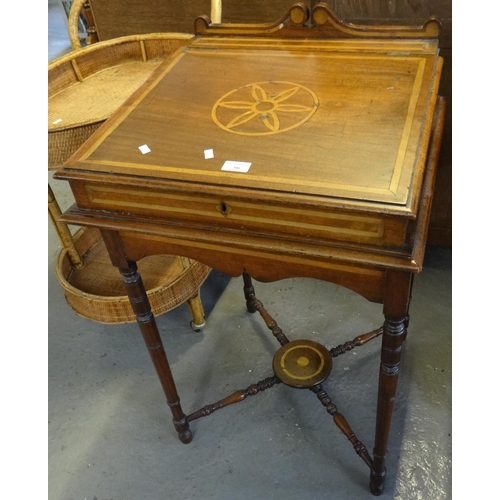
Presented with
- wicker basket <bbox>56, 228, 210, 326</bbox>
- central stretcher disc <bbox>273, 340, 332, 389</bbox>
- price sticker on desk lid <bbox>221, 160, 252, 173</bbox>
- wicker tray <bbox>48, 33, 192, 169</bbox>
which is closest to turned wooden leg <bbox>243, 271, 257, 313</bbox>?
wicker basket <bbox>56, 228, 210, 326</bbox>

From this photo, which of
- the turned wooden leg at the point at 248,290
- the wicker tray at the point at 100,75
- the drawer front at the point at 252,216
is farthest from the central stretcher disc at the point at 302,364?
the wicker tray at the point at 100,75

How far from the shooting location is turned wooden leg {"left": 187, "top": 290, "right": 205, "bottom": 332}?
1990 millimetres

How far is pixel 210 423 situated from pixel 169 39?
4.90 ft

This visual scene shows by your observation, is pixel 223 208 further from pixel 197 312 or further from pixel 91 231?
pixel 91 231

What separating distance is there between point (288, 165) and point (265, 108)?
0.81 feet

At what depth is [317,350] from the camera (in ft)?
5.82

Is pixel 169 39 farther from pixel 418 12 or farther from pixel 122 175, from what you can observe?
pixel 122 175

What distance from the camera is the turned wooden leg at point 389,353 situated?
974mm

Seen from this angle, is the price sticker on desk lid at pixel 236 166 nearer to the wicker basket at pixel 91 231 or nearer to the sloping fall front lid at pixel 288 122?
the sloping fall front lid at pixel 288 122

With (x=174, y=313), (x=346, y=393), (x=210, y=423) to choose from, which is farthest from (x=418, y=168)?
(x=174, y=313)

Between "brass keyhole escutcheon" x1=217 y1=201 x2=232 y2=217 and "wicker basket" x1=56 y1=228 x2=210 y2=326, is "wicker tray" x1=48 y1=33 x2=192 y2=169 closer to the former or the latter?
"wicker basket" x1=56 y1=228 x2=210 y2=326

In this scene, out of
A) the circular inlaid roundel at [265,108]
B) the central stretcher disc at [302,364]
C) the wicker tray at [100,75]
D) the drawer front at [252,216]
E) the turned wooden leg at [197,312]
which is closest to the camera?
the drawer front at [252,216]

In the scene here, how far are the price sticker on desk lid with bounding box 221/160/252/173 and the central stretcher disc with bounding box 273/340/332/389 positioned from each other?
897mm

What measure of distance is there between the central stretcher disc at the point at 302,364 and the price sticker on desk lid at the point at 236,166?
0.90m
